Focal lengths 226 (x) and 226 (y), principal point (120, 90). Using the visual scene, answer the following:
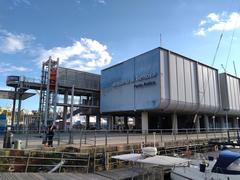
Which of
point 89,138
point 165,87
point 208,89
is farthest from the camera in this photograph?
point 208,89

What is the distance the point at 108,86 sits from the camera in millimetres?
40906

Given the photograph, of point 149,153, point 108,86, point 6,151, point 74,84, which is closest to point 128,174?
point 149,153

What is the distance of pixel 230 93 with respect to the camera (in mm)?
45375

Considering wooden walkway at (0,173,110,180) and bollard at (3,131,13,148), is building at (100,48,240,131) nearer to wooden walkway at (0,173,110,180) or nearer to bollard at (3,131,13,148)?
wooden walkway at (0,173,110,180)

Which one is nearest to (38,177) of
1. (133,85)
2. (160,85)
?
(160,85)

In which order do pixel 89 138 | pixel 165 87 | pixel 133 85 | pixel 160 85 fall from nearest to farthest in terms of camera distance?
pixel 89 138, pixel 160 85, pixel 165 87, pixel 133 85

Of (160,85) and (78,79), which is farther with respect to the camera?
(78,79)

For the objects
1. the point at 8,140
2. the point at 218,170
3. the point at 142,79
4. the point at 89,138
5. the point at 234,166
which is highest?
the point at 142,79

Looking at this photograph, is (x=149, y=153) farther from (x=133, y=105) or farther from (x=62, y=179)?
(x=133, y=105)

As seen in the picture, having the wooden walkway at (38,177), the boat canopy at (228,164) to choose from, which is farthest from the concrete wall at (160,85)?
the wooden walkway at (38,177)

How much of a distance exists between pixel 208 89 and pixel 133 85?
14.2 meters

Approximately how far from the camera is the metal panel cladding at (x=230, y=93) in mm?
44188

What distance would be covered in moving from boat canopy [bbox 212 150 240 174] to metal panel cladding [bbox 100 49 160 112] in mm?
20490

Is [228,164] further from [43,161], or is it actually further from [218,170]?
[43,161]
